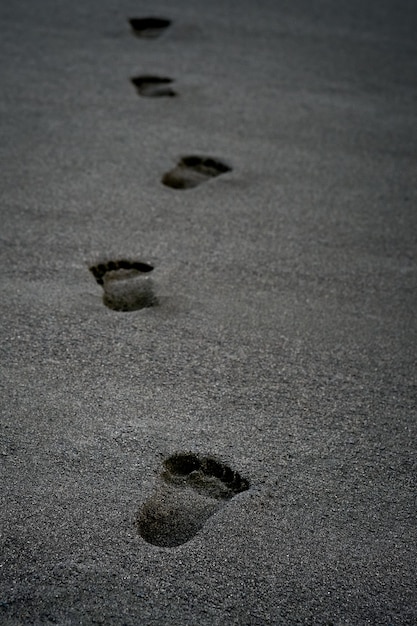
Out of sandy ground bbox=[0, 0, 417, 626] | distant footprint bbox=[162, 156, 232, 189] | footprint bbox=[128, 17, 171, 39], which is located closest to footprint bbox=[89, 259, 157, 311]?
sandy ground bbox=[0, 0, 417, 626]

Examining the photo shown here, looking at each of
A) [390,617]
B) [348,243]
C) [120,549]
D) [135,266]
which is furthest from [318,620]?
[348,243]

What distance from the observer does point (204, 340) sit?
1975 mm

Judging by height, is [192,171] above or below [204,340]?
above

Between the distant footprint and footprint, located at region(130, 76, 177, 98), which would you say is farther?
footprint, located at region(130, 76, 177, 98)

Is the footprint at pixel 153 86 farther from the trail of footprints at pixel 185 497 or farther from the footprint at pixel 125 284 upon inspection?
the trail of footprints at pixel 185 497

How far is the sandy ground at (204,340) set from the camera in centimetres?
142

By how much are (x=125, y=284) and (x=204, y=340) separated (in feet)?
1.08

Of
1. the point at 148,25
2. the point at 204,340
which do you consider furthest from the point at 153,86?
the point at 204,340

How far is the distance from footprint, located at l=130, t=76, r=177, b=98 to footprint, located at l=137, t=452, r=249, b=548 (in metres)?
2.15

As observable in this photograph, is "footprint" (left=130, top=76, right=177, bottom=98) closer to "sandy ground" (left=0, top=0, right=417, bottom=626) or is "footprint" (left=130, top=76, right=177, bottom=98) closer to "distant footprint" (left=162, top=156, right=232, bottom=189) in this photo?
"sandy ground" (left=0, top=0, right=417, bottom=626)

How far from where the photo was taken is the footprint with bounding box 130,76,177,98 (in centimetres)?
329

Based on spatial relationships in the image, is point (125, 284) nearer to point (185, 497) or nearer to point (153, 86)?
point (185, 497)

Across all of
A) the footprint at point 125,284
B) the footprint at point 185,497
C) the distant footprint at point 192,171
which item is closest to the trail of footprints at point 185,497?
the footprint at point 185,497

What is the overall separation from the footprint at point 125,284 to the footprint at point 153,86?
137 cm
